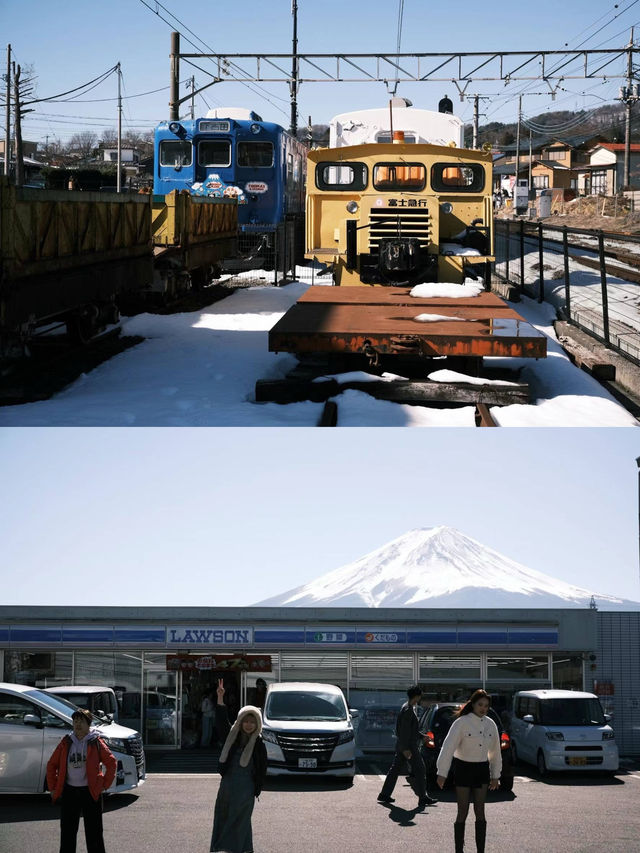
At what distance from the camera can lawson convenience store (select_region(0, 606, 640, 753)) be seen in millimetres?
23094

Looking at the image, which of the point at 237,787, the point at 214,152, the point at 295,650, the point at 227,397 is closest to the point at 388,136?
the point at 214,152

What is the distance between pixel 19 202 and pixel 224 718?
5.14 meters

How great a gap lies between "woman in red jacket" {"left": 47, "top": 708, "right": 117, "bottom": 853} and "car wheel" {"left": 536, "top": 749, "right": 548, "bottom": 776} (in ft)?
30.2

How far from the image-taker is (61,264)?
1185 cm

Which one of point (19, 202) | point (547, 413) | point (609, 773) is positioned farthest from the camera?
point (609, 773)

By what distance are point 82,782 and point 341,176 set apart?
459 inches

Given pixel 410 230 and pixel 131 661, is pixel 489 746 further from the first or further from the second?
pixel 131 661

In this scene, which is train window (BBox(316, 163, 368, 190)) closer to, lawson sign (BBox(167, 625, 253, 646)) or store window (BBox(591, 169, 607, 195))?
lawson sign (BBox(167, 625, 253, 646))

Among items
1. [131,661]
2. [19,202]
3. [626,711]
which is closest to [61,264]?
[19,202]

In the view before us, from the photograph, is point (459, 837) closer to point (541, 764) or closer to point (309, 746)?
point (309, 746)

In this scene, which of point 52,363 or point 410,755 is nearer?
point 410,755

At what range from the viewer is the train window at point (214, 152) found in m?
25.6

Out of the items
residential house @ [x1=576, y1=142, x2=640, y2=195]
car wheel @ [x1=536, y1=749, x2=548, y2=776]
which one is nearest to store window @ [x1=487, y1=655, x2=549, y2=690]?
car wheel @ [x1=536, y1=749, x2=548, y2=776]

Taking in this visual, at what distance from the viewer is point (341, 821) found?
929cm
